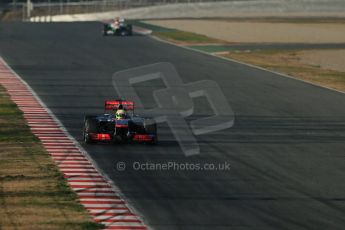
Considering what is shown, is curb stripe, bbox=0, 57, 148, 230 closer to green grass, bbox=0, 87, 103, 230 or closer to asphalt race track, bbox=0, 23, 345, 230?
green grass, bbox=0, 87, 103, 230

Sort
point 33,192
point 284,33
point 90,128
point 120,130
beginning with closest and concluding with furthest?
point 33,192, point 120,130, point 90,128, point 284,33

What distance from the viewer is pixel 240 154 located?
83.7 feet

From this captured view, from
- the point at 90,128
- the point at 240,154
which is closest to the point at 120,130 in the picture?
the point at 90,128

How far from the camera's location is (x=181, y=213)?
18.3 meters

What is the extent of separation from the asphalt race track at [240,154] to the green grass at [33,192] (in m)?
1.19

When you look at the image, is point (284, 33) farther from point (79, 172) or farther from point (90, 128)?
point (79, 172)

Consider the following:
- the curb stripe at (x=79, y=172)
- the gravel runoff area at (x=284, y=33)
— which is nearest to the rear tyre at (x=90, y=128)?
the curb stripe at (x=79, y=172)

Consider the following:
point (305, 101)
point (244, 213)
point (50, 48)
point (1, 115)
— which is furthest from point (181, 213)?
point (50, 48)

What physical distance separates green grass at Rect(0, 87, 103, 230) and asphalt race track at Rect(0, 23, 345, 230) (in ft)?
3.89

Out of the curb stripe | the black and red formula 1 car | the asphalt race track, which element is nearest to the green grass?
the curb stripe

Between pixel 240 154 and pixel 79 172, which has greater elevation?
pixel 79 172

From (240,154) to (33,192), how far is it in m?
6.91

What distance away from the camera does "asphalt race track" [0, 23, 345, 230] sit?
18.4 metres

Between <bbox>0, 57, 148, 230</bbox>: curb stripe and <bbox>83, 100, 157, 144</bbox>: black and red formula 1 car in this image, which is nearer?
<bbox>0, 57, 148, 230</bbox>: curb stripe
